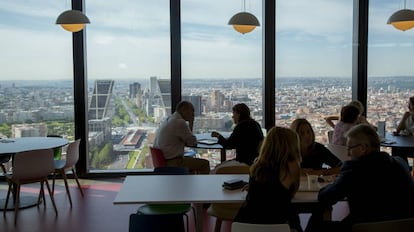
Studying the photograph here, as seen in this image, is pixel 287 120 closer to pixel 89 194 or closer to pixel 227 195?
pixel 89 194

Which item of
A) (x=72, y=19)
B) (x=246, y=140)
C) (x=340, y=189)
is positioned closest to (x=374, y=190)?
(x=340, y=189)

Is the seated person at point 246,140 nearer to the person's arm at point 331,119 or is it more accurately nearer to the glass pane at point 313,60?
the person's arm at point 331,119

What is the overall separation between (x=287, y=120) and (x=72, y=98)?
3.12 metres

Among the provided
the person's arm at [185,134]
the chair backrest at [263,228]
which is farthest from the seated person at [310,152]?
the person's arm at [185,134]

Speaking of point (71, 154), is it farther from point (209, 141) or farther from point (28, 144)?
point (209, 141)

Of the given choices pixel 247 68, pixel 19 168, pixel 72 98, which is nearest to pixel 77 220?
pixel 19 168

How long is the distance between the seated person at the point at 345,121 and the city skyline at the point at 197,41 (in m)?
2.01

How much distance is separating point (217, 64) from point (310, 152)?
344 cm

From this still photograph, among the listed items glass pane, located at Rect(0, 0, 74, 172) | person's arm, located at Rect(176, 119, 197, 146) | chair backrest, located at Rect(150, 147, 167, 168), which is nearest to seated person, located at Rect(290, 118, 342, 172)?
person's arm, located at Rect(176, 119, 197, 146)

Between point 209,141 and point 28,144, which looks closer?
point 28,144

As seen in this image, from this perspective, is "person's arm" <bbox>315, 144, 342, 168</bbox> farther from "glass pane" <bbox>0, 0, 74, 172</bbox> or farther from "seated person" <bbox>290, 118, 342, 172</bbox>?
"glass pane" <bbox>0, 0, 74, 172</bbox>

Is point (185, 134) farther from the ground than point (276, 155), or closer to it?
closer to it

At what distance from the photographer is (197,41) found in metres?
6.93

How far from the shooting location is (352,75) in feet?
23.7
